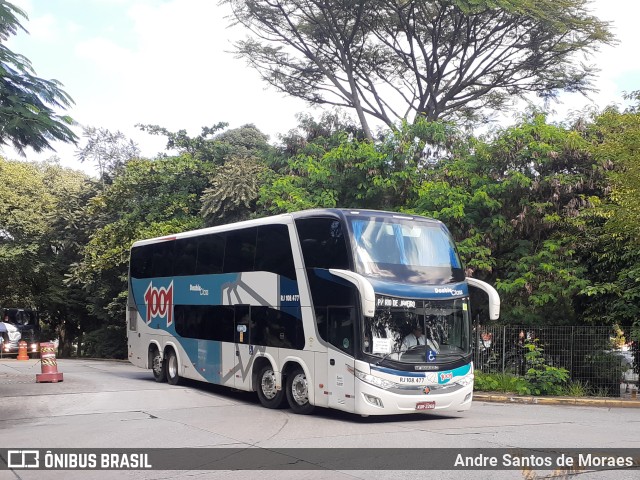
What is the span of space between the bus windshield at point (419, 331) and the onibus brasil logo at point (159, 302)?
8.36 metres

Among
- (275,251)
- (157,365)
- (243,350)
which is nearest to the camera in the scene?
(275,251)

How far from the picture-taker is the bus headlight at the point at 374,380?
1314cm

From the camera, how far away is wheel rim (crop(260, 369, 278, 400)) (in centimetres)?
1574

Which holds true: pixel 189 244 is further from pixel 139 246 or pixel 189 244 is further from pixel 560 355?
pixel 560 355

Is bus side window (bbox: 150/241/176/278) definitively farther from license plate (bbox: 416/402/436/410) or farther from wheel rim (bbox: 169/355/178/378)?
license plate (bbox: 416/402/436/410)

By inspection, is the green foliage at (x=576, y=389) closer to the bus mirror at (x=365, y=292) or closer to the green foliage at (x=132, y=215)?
the bus mirror at (x=365, y=292)

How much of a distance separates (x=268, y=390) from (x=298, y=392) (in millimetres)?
1238

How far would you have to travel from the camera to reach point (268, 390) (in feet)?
52.3

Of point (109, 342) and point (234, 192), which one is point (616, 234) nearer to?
point (234, 192)

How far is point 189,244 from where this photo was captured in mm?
19344

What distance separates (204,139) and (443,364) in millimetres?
24880

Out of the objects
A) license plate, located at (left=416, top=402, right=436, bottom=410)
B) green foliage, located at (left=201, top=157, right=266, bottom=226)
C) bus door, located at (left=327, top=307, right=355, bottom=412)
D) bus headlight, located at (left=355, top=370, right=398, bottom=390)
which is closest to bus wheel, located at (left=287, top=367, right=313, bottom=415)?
bus door, located at (left=327, top=307, right=355, bottom=412)

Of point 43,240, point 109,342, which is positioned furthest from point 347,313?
point 43,240

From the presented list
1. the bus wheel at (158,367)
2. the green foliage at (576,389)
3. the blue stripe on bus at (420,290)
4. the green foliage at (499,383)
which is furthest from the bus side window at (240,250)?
the green foliage at (576,389)
